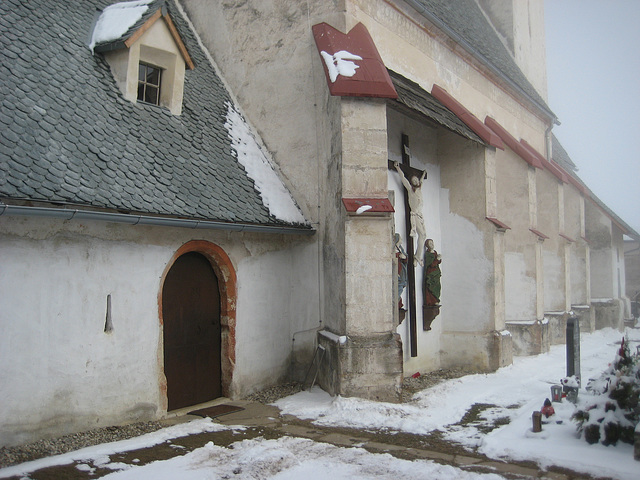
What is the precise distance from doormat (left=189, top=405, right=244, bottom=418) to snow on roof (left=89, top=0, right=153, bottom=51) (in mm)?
5627

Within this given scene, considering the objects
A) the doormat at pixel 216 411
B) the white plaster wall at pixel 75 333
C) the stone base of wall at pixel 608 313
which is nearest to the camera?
the white plaster wall at pixel 75 333

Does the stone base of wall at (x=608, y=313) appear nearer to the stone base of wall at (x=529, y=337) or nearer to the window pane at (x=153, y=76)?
the stone base of wall at (x=529, y=337)

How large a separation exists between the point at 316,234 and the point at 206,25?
5127 millimetres

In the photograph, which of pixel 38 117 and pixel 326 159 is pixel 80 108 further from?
pixel 326 159

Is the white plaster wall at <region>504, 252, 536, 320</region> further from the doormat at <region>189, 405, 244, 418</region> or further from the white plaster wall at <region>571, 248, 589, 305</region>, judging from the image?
the doormat at <region>189, 405, 244, 418</region>

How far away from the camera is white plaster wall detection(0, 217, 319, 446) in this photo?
6.21 m

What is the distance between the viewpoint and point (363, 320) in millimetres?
8781

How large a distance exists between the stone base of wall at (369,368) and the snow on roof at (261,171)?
7.55ft

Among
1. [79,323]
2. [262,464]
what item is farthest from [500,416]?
[79,323]

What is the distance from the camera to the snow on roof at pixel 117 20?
8.87 meters

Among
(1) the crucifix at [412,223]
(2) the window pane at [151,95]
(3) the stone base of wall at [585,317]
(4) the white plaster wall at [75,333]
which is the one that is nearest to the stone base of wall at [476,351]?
(1) the crucifix at [412,223]

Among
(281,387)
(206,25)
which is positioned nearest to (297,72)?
(206,25)

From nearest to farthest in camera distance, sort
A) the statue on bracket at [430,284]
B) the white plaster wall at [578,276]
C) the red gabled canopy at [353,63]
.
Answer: the red gabled canopy at [353,63], the statue on bracket at [430,284], the white plaster wall at [578,276]

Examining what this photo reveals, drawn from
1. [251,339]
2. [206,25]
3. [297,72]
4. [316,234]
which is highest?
[206,25]
